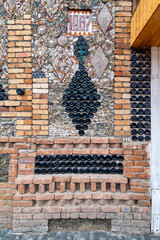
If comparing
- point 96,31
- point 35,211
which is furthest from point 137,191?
point 96,31

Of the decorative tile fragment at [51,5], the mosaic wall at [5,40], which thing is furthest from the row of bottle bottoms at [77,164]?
the decorative tile fragment at [51,5]

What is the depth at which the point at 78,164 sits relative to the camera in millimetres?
2773

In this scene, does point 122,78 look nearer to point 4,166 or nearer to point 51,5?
point 51,5

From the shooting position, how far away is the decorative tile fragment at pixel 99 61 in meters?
2.77

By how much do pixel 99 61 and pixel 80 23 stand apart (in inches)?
27.9

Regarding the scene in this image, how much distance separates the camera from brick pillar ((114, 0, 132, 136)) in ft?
9.00

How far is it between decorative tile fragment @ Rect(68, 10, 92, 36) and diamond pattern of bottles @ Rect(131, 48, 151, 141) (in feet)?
2.78

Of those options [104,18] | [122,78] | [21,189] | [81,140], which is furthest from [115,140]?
[104,18]

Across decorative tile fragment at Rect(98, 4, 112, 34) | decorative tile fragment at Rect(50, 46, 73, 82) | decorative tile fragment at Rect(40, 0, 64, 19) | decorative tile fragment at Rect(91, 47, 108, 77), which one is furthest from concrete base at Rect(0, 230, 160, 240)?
decorative tile fragment at Rect(40, 0, 64, 19)

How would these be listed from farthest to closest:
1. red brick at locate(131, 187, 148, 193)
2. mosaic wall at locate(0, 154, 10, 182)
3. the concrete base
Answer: mosaic wall at locate(0, 154, 10, 182), red brick at locate(131, 187, 148, 193), the concrete base

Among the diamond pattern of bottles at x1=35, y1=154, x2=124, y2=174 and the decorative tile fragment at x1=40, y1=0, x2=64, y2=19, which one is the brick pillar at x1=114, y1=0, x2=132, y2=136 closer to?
the diamond pattern of bottles at x1=35, y1=154, x2=124, y2=174

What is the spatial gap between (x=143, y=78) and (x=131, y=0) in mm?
1302

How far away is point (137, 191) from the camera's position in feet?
8.83

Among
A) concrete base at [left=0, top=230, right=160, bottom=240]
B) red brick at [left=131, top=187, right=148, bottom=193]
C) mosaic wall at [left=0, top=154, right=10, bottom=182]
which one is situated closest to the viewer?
concrete base at [left=0, top=230, right=160, bottom=240]
